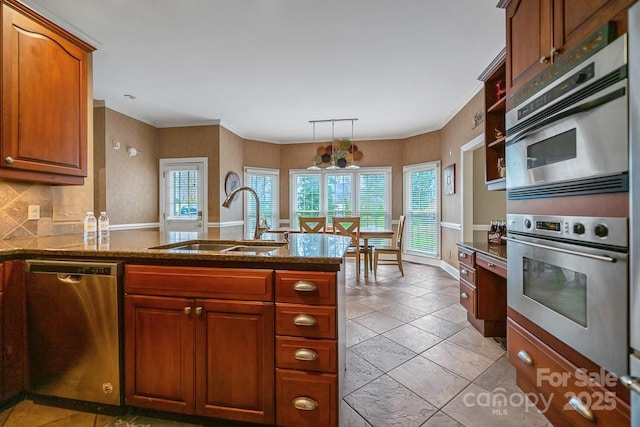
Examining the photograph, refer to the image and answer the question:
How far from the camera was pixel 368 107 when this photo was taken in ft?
14.4

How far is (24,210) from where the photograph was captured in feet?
6.84

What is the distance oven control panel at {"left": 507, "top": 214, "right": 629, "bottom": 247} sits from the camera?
959 mm

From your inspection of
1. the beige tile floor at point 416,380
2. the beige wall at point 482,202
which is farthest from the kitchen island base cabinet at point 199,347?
the beige wall at point 482,202

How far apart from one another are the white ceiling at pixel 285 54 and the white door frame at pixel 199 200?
2.38 ft

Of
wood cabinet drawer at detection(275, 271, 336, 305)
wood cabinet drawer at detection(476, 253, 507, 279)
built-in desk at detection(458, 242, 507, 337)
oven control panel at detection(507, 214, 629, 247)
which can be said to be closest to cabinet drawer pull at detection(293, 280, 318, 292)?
wood cabinet drawer at detection(275, 271, 336, 305)

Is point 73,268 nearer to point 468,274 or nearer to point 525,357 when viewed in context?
point 525,357

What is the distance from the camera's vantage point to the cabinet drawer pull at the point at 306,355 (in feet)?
4.35

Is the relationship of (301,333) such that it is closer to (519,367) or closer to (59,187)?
(519,367)

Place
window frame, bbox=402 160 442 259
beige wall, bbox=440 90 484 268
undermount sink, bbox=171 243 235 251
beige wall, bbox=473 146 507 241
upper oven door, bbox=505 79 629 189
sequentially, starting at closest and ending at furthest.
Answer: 1. upper oven door, bbox=505 79 629 189
2. undermount sink, bbox=171 243 235 251
3. beige wall, bbox=440 90 484 268
4. beige wall, bbox=473 146 507 241
5. window frame, bbox=402 160 442 259

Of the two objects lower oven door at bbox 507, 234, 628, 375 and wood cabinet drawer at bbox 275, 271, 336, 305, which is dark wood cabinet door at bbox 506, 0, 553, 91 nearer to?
lower oven door at bbox 507, 234, 628, 375

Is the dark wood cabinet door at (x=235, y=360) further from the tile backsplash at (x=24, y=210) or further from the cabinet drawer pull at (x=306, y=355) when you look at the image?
the tile backsplash at (x=24, y=210)

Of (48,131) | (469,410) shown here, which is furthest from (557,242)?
(48,131)

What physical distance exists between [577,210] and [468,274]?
168 cm

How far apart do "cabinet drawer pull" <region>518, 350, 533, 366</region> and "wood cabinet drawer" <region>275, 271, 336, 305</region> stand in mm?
1055
